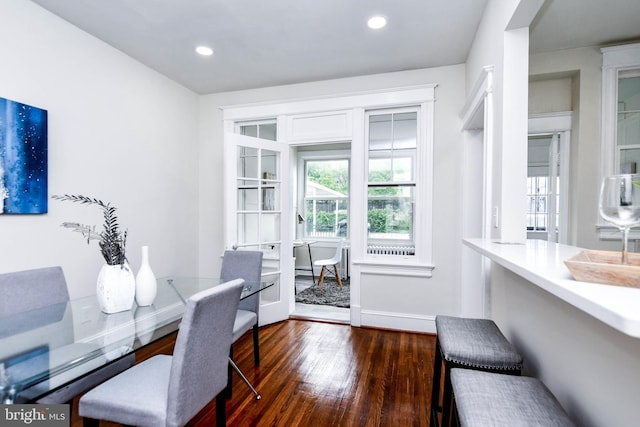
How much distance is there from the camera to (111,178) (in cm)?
278

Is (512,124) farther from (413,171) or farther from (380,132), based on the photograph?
(380,132)

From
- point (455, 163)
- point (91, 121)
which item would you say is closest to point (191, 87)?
point (91, 121)

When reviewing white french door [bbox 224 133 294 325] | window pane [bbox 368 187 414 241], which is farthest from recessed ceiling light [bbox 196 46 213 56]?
window pane [bbox 368 187 414 241]

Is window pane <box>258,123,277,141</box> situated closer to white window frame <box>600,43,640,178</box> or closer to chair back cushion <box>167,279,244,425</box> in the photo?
chair back cushion <box>167,279,244,425</box>

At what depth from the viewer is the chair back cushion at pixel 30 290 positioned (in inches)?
63.7

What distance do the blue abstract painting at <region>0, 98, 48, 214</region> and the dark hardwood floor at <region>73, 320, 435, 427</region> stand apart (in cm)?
189

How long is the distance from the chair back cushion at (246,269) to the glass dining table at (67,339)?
2.01 ft

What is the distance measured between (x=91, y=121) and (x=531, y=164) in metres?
4.58

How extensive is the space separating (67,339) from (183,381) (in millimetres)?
596

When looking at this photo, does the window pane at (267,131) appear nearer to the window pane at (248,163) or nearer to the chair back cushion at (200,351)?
the window pane at (248,163)

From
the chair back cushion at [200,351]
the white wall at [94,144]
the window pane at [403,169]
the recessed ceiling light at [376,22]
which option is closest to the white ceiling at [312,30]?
the recessed ceiling light at [376,22]

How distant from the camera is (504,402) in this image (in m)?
0.90

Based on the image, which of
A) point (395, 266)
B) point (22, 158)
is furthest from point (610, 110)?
point (22, 158)

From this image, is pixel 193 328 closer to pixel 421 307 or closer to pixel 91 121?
pixel 91 121
